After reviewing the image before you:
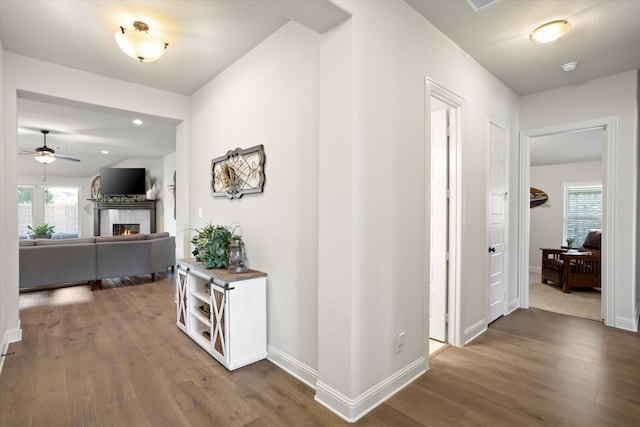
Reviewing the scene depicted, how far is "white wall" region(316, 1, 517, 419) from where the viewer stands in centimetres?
180

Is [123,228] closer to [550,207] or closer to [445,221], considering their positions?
[445,221]

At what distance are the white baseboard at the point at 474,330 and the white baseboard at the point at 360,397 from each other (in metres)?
0.96

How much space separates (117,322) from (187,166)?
194cm

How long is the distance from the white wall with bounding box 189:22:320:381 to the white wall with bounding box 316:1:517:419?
11.1 inches

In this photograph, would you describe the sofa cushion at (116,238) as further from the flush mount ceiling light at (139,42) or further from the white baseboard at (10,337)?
the flush mount ceiling light at (139,42)

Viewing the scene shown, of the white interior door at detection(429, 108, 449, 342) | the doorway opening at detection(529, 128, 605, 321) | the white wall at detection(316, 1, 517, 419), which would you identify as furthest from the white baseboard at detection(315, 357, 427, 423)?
the doorway opening at detection(529, 128, 605, 321)

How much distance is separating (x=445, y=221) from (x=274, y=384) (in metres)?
1.94

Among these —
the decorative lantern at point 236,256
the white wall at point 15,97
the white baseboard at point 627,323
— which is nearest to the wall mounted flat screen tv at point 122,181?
the white wall at point 15,97

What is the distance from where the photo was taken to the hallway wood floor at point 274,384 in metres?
1.83

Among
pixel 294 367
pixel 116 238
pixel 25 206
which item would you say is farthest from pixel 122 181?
pixel 294 367

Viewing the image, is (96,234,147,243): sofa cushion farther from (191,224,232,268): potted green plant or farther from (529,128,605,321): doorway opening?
(529,128,605,321): doorway opening

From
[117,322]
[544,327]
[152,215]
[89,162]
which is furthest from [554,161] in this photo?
[89,162]

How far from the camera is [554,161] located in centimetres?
630

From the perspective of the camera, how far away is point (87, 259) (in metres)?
4.73
